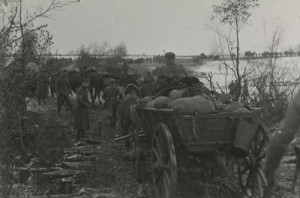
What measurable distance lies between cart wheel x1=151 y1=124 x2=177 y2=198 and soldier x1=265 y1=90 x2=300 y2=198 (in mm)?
3468

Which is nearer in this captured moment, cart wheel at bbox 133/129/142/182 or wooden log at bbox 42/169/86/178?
cart wheel at bbox 133/129/142/182

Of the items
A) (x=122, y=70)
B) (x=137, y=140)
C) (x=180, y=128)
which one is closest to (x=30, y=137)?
(x=137, y=140)

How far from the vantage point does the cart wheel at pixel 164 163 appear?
5133mm

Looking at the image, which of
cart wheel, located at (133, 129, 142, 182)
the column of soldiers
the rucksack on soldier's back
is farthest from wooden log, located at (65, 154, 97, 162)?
the rucksack on soldier's back

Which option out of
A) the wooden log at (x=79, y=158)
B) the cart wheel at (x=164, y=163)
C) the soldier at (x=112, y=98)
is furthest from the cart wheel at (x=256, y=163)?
the soldier at (x=112, y=98)

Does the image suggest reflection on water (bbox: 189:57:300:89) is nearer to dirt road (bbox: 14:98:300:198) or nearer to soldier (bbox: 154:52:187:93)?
dirt road (bbox: 14:98:300:198)

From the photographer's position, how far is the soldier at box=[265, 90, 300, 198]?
142cm

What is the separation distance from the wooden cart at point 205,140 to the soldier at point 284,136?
3503 millimetres

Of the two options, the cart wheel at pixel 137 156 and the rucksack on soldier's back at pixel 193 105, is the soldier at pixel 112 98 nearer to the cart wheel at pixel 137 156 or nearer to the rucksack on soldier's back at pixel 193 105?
the cart wheel at pixel 137 156

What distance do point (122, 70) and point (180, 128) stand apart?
2012cm

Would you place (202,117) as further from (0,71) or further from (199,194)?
(0,71)

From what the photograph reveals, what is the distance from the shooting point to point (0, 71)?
285 inches

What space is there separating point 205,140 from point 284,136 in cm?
404

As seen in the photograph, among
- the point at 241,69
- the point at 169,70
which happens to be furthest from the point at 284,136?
the point at 241,69
